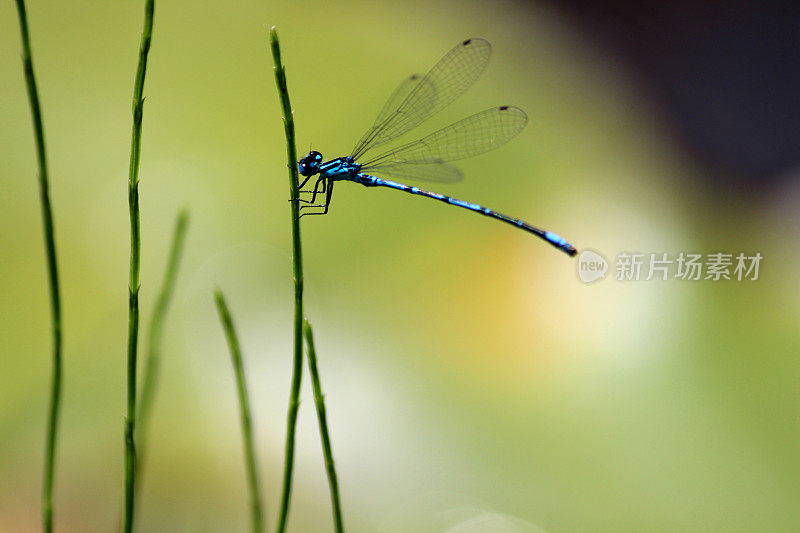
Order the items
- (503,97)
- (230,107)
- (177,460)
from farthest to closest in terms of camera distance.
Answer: (503,97)
(230,107)
(177,460)

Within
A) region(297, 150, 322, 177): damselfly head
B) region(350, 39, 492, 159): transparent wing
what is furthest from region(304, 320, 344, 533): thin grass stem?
region(350, 39, 492, 159): transparent wing

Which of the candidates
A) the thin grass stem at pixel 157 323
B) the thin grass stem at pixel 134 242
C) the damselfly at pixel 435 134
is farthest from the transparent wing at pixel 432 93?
the thin grass stem at pixel 134 242

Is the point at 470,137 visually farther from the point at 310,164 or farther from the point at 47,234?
the point at 47,234

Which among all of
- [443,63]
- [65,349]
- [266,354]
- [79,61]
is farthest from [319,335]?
[79,61]

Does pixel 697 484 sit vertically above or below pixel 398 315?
below

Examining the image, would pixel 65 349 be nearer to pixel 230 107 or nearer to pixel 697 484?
pixel 230 107

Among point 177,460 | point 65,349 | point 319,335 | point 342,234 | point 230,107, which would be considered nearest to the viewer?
point 177,460

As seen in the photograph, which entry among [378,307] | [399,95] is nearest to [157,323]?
[399,95]
